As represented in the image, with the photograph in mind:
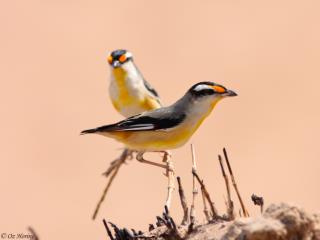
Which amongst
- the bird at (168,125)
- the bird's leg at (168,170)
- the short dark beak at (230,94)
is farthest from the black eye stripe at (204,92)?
the bird's leg at (168,170)

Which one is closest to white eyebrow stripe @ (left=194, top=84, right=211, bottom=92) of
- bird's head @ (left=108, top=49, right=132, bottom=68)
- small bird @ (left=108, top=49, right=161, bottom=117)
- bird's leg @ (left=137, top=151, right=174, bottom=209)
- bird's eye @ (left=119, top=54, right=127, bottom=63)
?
bird's leg @ (left=137, top=151, right=174, bottom=209)

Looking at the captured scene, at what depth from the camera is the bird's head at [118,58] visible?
951 centimetres

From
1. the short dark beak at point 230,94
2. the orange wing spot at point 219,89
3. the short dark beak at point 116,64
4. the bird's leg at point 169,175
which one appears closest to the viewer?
the bird's leg at point 169,175

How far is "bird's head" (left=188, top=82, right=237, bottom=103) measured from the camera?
6520 millimetres

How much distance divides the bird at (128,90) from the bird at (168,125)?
219cm

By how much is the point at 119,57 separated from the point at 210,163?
24.4ft

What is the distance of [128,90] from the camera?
9.24 m

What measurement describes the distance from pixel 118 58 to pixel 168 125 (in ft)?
10.3

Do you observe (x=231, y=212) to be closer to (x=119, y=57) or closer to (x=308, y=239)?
(x=308, y=239)

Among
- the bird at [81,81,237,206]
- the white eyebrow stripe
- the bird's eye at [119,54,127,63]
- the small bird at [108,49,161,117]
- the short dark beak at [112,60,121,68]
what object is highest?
the bird's eye at [119,54,127,63]

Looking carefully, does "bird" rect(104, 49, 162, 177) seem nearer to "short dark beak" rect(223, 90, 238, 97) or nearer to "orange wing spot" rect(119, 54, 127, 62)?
"orange wing spot" rect(119, 54, 127, 62)

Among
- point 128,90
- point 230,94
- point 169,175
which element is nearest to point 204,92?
point 230,94

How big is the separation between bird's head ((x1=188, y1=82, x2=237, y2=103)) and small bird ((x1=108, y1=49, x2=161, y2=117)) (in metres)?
2.42

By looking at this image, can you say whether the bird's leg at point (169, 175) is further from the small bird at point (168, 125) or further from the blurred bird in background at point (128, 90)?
the blurred bird in background at point (128, 90)
